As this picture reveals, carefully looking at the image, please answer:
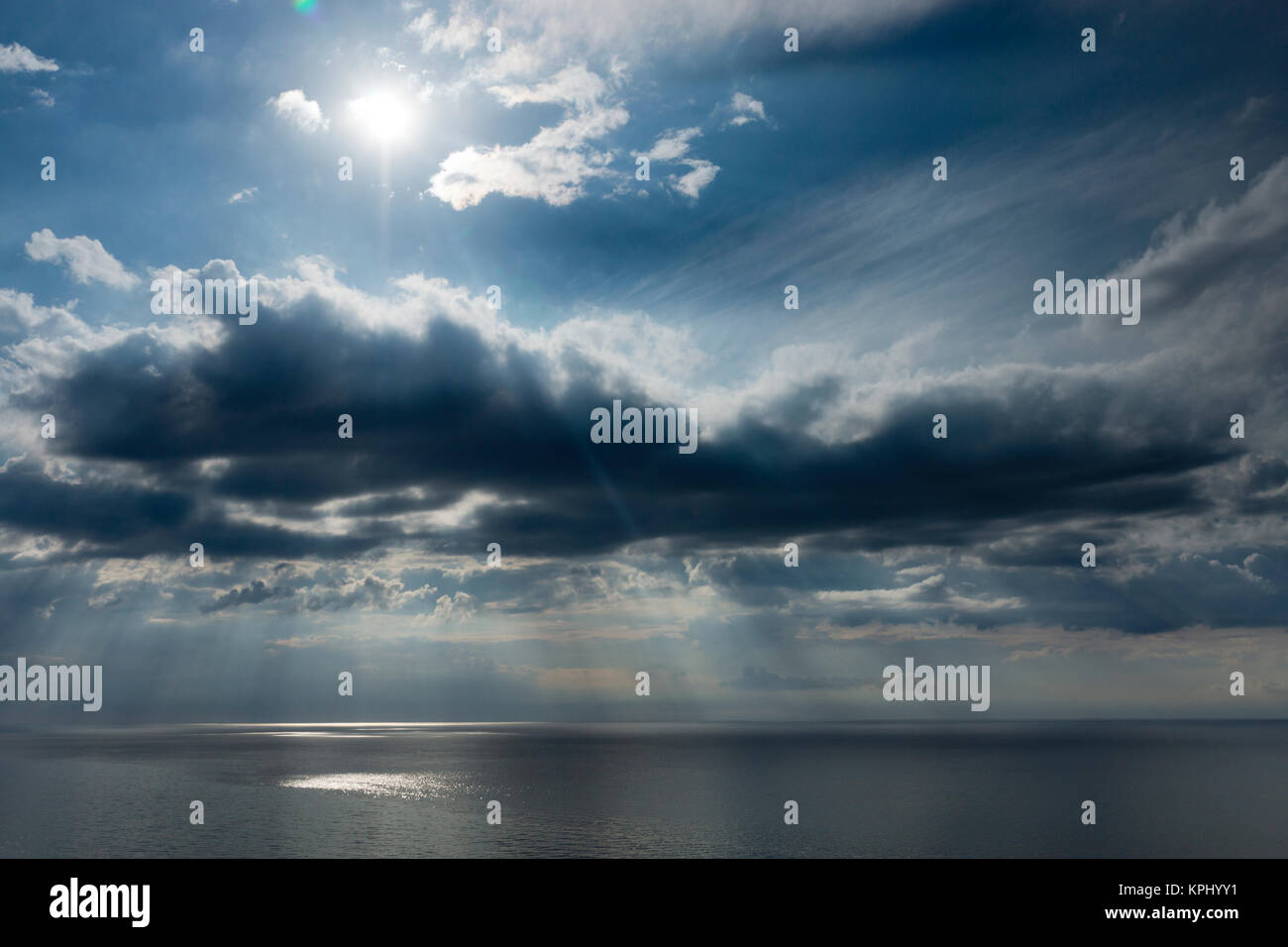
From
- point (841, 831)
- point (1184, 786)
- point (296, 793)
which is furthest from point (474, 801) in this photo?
point (1184, 786)

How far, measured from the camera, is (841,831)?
87.0 metres
